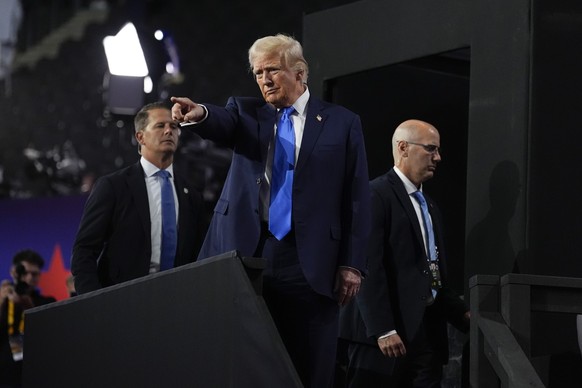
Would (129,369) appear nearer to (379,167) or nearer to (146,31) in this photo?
(379,167)

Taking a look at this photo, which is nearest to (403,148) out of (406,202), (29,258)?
(406,202)

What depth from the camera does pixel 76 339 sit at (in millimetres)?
3479

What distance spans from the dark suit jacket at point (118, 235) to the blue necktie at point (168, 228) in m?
0.03

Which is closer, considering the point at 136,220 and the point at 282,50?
the point at 282,50

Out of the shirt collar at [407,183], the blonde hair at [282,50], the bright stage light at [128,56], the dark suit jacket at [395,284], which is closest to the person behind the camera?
the blonde hair at [282,50]

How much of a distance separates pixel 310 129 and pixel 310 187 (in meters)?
0.19

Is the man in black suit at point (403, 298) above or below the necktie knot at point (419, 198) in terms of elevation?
below

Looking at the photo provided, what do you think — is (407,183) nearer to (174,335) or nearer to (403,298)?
(403,298)

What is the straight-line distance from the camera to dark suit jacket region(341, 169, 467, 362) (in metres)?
4.05

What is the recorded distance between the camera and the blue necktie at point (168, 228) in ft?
14.0

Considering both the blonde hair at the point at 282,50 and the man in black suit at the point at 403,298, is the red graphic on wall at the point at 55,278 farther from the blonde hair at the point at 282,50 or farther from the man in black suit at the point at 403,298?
the blonde hair at the point at 282,50

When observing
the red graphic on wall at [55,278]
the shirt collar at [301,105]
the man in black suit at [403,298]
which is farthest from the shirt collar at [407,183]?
the red graphic on wall at [55,278]

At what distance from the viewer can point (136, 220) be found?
13.9 ft

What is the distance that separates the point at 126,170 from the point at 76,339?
1068 millimetres
